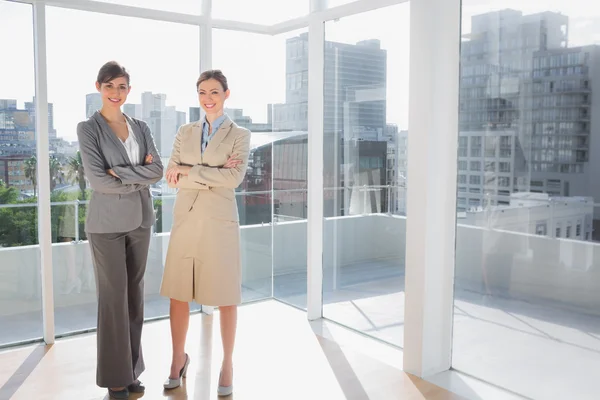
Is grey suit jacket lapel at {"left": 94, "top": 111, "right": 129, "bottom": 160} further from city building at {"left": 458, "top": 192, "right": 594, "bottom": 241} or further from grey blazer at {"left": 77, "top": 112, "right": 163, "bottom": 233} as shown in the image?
city building at {"left": 458, "top": 192, "right": 594, "bottom": 241}

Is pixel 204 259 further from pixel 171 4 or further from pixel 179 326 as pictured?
pixel 171 4

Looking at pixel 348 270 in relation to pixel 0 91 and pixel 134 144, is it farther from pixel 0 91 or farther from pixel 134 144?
pixel 0 91

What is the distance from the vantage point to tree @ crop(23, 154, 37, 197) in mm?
3969

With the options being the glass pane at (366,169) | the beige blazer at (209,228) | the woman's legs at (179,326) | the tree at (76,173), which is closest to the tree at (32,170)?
the tree at (76,173)

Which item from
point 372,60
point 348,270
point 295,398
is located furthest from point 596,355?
point 372,60

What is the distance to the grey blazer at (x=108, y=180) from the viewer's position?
3.04 metres

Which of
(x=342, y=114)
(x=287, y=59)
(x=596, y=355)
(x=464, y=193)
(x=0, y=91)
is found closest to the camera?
(x=596, y=355)

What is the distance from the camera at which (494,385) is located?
3312 millimetres

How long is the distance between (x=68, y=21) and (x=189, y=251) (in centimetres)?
199

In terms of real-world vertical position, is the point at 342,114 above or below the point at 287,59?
below

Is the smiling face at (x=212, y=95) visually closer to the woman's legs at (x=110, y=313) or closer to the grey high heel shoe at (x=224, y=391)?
the woman's legs at (x=110, y=313)

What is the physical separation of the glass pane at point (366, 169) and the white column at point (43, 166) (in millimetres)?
1962

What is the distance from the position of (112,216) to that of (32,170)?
1274mm

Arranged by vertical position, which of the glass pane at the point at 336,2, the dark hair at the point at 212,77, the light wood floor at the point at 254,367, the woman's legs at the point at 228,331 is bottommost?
the light wood floor at the point at 254,367
